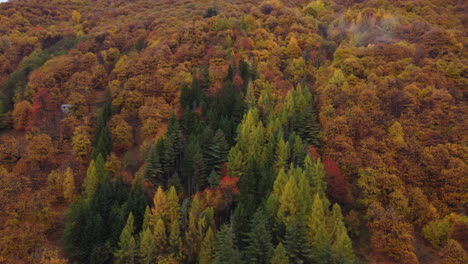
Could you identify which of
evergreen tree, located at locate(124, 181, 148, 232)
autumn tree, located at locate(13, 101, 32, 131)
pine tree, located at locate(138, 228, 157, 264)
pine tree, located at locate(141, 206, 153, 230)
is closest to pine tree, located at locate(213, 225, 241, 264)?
pine tree, located at locate(138, 228, 157, 264)

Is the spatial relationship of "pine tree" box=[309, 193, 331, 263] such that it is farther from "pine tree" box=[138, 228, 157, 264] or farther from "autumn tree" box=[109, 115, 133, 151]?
"autumn tree" box=[109, 115, 133, 151]

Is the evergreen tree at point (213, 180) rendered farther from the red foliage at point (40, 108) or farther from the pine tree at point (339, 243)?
the red foliage at point (40, 108)

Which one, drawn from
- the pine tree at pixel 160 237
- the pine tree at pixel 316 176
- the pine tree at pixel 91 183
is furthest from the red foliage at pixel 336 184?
the pine tree at pixel 91 183

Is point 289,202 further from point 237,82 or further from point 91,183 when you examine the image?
point 237,82

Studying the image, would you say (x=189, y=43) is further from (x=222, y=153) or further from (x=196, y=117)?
(x=222, y=153)

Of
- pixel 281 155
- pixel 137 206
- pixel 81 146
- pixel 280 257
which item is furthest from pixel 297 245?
pixel 81 146

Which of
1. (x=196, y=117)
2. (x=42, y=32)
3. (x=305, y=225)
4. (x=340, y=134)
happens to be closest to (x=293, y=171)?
(x=305, y=225)
